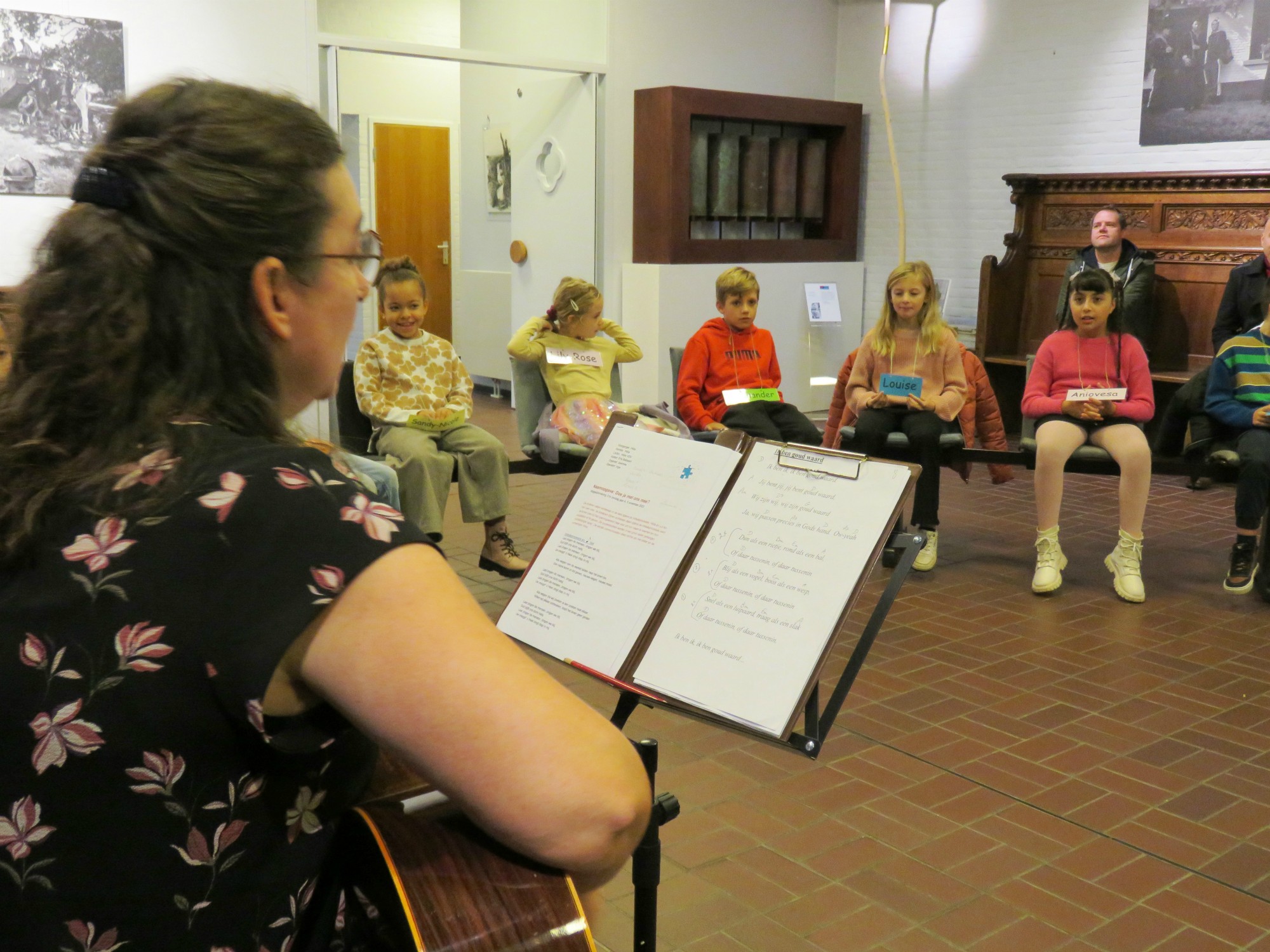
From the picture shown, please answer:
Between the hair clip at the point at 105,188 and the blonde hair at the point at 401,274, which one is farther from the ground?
the hair clip at the point at 105,188

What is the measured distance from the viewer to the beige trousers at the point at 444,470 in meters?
4.17

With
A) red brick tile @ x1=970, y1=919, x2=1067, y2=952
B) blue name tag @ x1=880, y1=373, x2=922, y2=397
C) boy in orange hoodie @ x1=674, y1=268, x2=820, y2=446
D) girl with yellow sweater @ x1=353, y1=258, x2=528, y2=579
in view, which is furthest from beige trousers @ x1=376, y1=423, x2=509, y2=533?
red brick tile @ x1=970, y1=919, x2=1067, y2=952

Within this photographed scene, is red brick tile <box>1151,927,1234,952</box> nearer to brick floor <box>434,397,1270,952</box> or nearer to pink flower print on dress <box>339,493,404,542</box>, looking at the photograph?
brick floor <box>434,397,1270,952</box>

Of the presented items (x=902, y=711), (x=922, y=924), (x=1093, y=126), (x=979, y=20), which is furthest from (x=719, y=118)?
(x=922, y=924)

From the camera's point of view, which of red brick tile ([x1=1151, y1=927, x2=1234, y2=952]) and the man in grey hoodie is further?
the man in grey hoodie

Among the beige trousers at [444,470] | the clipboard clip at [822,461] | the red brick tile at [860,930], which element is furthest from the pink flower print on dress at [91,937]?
the beige trousers at [444,470]

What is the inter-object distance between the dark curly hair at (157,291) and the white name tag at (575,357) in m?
3.61

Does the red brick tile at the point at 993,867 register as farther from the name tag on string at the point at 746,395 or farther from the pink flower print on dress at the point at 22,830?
the name tag on string at the point at 746,395

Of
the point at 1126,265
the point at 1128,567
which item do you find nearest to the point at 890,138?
the point at 1126,265

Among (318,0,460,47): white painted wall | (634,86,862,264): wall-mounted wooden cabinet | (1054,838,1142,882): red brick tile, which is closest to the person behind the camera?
(1054,838,1142,882): red brick tile

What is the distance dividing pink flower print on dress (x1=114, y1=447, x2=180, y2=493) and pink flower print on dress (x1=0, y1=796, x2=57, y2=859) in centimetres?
26

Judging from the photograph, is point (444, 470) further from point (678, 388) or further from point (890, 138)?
point (890, 138)

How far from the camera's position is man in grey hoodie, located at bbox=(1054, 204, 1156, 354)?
652 cm

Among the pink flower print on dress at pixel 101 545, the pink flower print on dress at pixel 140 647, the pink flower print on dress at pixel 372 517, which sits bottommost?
the pink flower print on dress at pixel 140 647
